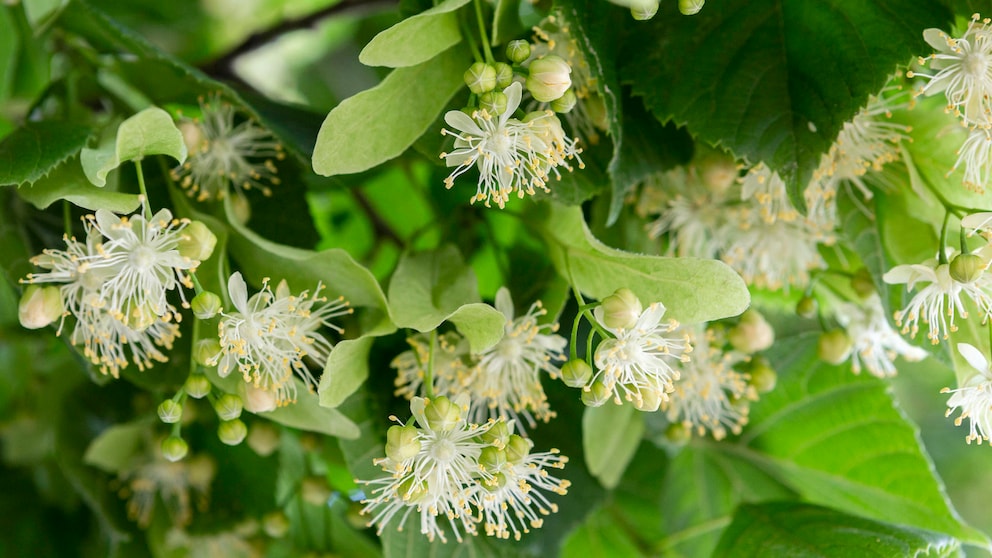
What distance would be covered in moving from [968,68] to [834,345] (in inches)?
10.4

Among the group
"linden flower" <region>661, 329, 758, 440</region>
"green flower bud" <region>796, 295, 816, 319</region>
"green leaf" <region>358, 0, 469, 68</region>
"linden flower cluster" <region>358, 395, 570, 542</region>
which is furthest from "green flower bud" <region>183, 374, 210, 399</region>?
"green flower bud" <region>796, 295, 816, 319</region>

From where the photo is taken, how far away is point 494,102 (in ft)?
1.91

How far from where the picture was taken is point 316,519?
90 centimetres

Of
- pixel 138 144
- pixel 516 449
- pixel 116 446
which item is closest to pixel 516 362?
pixel 516 449

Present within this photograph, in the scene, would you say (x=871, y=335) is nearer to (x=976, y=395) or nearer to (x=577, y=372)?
(x=976, y=395)

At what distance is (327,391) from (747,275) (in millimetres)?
367

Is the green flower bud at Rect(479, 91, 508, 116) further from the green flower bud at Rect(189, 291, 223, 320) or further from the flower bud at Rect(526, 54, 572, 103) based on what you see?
the green flower bud at Rect(189, 291, 223, 320)

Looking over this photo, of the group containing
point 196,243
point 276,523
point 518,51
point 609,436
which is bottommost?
point 276,523

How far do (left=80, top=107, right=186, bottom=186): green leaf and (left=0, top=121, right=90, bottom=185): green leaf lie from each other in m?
0.03

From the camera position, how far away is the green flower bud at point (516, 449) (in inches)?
23.9

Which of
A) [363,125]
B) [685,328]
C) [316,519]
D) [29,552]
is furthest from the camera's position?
[29,552]

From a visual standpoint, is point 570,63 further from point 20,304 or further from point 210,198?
point 20,304

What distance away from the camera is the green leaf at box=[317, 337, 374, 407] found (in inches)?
24.0

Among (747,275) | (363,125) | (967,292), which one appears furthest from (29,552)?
(967,292)
